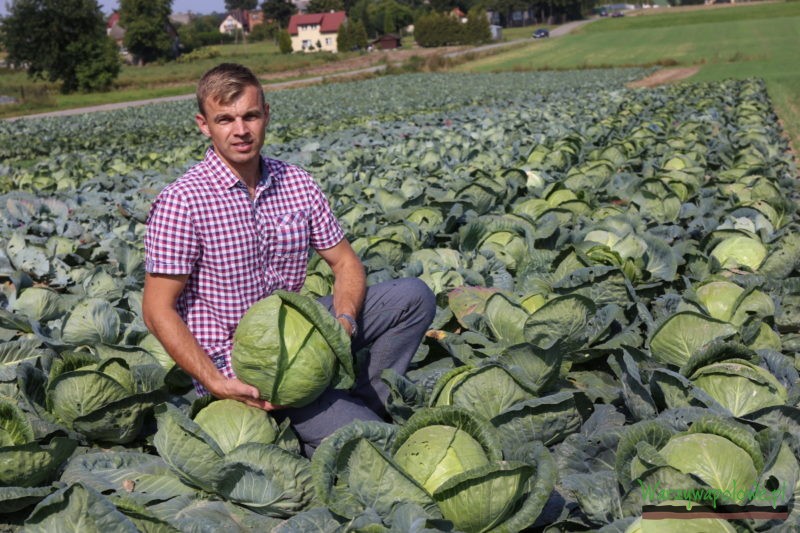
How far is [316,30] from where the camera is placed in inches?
4385

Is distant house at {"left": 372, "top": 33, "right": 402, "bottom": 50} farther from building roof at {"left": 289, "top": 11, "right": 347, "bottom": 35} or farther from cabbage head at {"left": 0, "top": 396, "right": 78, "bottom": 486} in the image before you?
cabbage head at {"left": 0, "top": 396, "right": 78, "bottom": 486}

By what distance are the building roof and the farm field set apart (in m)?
47.2

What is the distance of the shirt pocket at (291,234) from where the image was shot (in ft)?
11.7

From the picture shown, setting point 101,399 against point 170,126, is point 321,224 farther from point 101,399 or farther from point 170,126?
point 170,126

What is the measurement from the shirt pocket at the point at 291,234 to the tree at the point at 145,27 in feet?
279

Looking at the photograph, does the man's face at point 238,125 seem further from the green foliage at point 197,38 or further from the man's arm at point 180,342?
the green foliage at point 197,38

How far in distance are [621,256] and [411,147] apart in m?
6.88

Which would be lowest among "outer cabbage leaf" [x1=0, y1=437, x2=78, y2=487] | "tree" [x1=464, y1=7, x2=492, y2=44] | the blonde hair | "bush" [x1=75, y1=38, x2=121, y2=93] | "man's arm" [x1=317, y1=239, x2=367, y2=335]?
"outer cabbage leaf" [x1=0, y1=437, x2=78, y2=487]

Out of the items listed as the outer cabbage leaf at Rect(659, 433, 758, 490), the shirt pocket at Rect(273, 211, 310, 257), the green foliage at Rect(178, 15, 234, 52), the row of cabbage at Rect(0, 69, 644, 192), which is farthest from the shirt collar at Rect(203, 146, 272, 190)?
the green foliage at Rect(178, 15, 234, 52)

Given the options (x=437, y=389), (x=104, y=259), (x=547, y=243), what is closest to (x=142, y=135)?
(x=104, y=259)

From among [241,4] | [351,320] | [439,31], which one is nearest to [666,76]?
[351,320]

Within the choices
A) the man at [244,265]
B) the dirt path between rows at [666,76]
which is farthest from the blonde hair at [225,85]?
the dirt path between rows at [666,76]

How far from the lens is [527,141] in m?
11.8

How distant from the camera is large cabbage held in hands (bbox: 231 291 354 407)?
2.92 m
